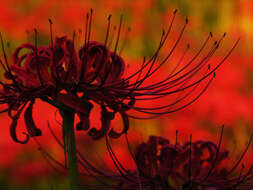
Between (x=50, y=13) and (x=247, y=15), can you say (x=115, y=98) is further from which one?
(x=247, y=15)

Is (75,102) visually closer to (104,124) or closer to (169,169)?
(104,124)

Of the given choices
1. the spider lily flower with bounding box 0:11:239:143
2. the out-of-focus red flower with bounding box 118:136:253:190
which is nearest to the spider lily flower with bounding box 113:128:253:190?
the out-of-focus red flower with bounding box 118:136:253:190

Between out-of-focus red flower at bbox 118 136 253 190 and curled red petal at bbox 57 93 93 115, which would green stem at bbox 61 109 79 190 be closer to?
curled red petal at bbox 57 93 93 115

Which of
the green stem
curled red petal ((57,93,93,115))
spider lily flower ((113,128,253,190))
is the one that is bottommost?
spider lily flower ((113,128,253,190))

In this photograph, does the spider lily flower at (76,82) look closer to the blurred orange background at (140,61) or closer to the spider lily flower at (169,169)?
the spider lily flower at (169,169)

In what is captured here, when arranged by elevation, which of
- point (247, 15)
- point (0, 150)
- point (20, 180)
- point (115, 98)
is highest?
point (247, 15)

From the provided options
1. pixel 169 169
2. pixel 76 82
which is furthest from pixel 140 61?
pixel 76 82

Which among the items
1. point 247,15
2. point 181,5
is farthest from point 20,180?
point 247,15
